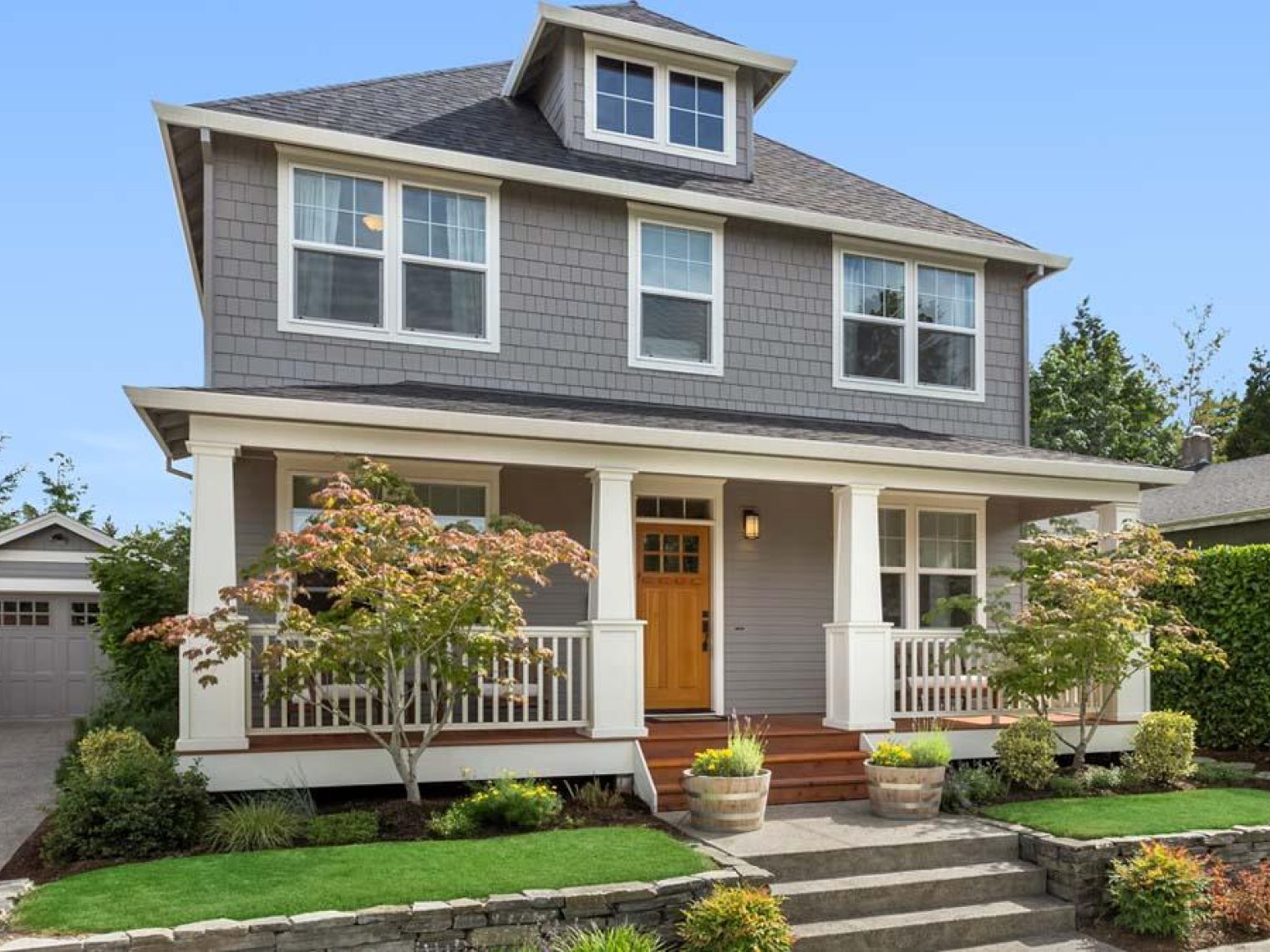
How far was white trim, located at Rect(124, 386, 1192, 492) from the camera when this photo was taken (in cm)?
802

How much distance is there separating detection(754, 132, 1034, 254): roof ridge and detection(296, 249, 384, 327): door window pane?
666 centimetres

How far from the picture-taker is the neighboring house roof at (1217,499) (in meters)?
16.4

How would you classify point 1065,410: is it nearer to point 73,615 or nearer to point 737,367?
point 737,367

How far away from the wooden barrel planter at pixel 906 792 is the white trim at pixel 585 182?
20.3ft

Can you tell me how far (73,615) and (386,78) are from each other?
12.6m

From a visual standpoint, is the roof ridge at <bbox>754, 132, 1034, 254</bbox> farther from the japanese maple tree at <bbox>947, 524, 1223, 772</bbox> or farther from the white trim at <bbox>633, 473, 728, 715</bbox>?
the white trim at <bbox>633, 473, 728, 715</bbox>

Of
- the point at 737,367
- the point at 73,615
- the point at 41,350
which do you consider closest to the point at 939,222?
the point at 737,367

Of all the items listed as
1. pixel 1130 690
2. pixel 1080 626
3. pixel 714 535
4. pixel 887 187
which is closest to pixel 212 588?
pixel 714 535

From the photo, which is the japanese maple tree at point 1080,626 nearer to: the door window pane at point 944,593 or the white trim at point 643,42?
the door window pane at point 944,593

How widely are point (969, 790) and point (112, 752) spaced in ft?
23.3

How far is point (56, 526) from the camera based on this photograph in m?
19.0

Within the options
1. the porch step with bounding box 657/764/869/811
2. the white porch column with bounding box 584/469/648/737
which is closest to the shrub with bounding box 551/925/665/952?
the porch step with bounding box 657/764/869/811

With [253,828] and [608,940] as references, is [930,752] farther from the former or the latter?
[253,828]

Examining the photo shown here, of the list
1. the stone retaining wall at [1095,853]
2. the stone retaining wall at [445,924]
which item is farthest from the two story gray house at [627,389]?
the stone retaining wall at [445,924]
